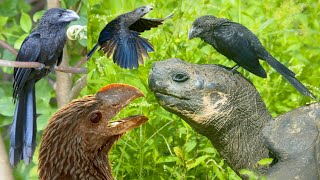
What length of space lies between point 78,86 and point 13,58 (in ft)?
0.52

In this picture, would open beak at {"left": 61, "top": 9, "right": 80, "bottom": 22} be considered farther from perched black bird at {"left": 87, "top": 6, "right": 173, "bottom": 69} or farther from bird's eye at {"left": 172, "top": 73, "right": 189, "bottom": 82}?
bird's eye at {"left": 172, "top": 73, "right": 189, "bottom": 82}

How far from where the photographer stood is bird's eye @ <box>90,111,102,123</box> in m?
1.41

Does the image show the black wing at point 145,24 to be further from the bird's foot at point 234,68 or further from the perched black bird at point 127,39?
the bird's foot at point 234,68

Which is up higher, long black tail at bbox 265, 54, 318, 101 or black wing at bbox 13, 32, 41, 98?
long black tail at bbox 265, 54, 318, 101

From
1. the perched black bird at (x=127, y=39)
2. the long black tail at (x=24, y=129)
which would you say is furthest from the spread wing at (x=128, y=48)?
the long black tail at (x=24, y=129)

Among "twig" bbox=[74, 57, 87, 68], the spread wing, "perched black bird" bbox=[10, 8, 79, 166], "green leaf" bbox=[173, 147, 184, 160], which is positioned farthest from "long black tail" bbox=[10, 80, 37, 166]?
"green leaf" bbox=[173, 147, 184, 160]

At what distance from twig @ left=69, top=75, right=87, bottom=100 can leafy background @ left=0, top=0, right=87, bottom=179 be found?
0.01 m

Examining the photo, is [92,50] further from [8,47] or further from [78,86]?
[8,47]

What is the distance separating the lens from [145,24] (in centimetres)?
149

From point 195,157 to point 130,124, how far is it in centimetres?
16

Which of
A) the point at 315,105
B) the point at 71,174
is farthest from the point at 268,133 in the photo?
the point at 71,174

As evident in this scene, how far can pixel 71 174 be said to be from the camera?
4.66 feet

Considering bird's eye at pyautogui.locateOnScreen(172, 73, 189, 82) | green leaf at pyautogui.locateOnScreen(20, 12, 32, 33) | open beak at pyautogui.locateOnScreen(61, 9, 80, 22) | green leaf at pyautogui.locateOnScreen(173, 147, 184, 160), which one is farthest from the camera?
green leaf at pyautogui.locateOnScreen(20, 12, 32, 33)

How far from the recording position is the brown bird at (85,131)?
1402 millimetres
